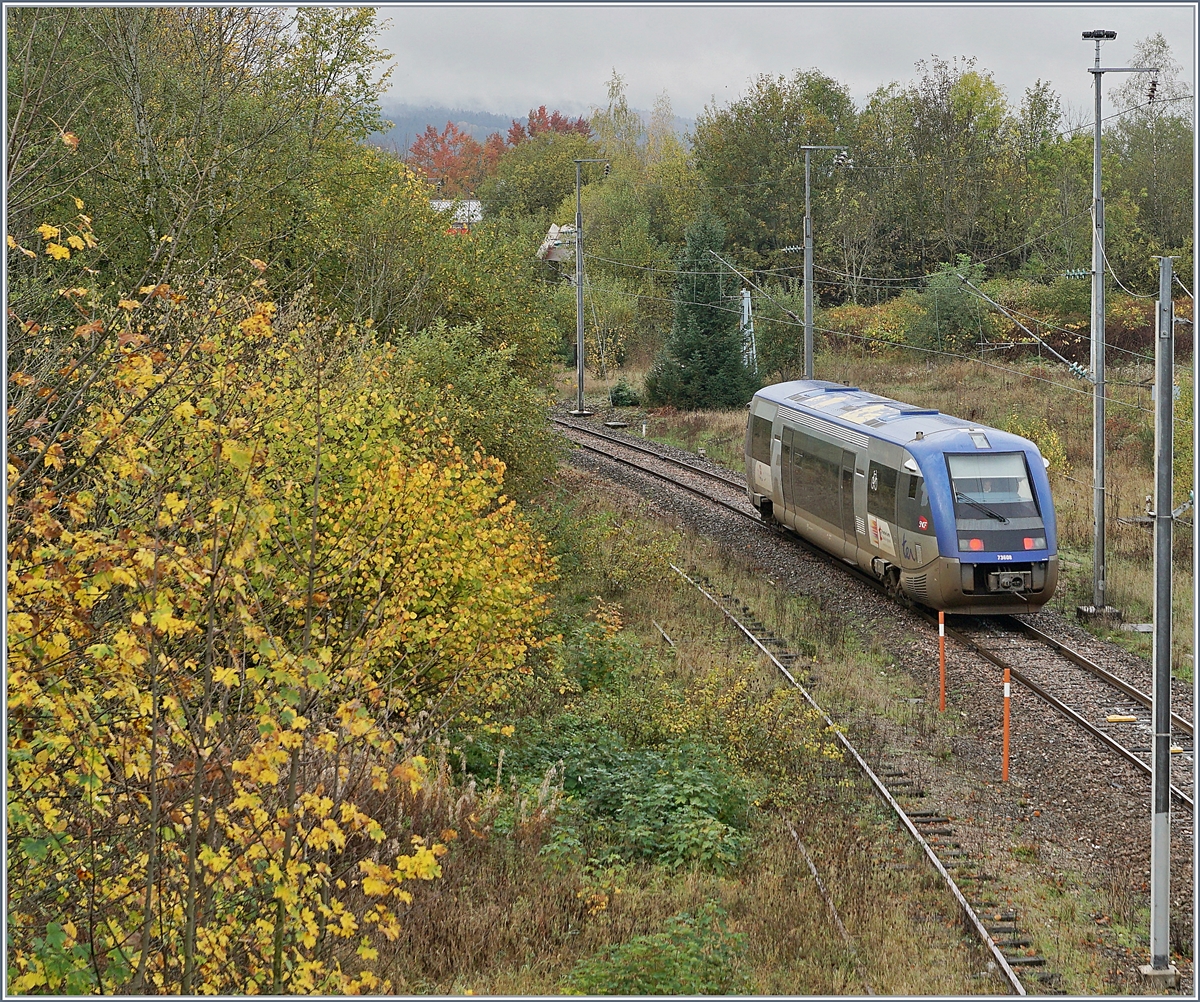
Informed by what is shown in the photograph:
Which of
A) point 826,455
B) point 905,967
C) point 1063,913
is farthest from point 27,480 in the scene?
point 826,455

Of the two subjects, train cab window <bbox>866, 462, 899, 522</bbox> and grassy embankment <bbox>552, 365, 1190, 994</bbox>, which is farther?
train cab window <bbox>866, 462, 899, 522</bbox>

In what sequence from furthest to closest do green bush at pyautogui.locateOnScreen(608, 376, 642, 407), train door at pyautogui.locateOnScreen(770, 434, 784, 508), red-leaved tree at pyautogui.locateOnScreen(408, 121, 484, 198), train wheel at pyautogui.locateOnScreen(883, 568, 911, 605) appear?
red-leaved tree at pyautogui.locateOnScreen(408, 121, 484, 198) → green bush at pyautogui.locateOnScreen(608, 376, 642, 407) → train door at pyautogui.locateOnScreen(770, 434, 784, 508) → train wheel at pyautogui.locateOnScreen(883, 568, 911, 605)

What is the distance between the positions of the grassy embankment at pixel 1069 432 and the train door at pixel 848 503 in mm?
3370

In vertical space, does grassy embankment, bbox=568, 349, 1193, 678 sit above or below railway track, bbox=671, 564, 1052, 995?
above

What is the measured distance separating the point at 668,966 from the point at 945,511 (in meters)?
10.8

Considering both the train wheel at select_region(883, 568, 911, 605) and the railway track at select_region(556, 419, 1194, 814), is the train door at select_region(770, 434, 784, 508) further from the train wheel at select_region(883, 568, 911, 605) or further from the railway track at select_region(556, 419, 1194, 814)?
Result: the train wheel at select_region(883, 568, 911, 605)

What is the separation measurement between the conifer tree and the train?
69.5 ft

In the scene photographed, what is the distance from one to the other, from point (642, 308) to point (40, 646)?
55766 millimetres

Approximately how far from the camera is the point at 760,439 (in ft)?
85.3

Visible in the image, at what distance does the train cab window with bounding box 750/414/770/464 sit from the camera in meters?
25.6

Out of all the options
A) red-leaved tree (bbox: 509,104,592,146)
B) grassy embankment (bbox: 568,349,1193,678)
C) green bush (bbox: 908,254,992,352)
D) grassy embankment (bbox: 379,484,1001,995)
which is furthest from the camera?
red-leaved tree (bbox: 509,104,592,146)

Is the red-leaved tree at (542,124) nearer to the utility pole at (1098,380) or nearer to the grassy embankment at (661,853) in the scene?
the utility pole at (1098,380)

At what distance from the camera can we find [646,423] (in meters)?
41.0

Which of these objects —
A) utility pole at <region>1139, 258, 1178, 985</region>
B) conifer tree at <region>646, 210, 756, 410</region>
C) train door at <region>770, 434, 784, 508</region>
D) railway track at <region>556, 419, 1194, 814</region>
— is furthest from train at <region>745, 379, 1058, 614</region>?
conifer tree at <region>646, 210, 756, 410</region>
